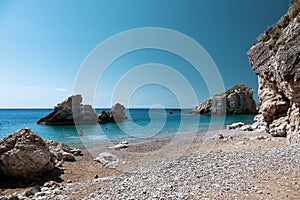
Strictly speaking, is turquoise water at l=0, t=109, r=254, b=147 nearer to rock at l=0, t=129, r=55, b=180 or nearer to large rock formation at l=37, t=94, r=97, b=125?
large rock formation at l=37, t=94, r=97, b=125

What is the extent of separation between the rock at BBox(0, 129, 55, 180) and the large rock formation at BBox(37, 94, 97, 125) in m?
46.4

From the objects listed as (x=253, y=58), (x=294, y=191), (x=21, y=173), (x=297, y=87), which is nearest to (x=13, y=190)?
(x=21, y=173)

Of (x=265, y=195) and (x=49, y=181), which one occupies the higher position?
(x=265, y=195)

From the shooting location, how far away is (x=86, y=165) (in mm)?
13117

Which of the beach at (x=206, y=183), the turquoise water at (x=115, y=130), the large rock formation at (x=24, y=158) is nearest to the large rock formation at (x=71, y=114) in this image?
the turquoise water at (x=115, y=130)

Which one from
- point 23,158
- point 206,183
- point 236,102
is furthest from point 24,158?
point 236,102

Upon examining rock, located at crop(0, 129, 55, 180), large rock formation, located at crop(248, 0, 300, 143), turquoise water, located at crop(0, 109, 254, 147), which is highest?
large rock formation, located at crop(248, 0, 300, 143)

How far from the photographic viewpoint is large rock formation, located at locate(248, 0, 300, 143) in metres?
13.2

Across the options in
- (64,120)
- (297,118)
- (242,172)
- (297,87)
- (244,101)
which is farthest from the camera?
(244,101)

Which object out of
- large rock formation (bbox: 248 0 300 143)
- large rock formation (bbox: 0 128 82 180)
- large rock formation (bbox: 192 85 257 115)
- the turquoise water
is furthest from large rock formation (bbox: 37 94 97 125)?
large rock formation (bbox: 192 85 257 115)

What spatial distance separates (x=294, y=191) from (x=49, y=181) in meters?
9.98

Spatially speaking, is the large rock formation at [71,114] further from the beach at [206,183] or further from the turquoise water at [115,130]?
the beach at [206,183]

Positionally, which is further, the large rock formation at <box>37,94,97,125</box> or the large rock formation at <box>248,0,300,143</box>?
the large rock formation at <box>37,94,97,125</box>

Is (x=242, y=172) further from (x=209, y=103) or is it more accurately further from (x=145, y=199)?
(x=209, y=103)
